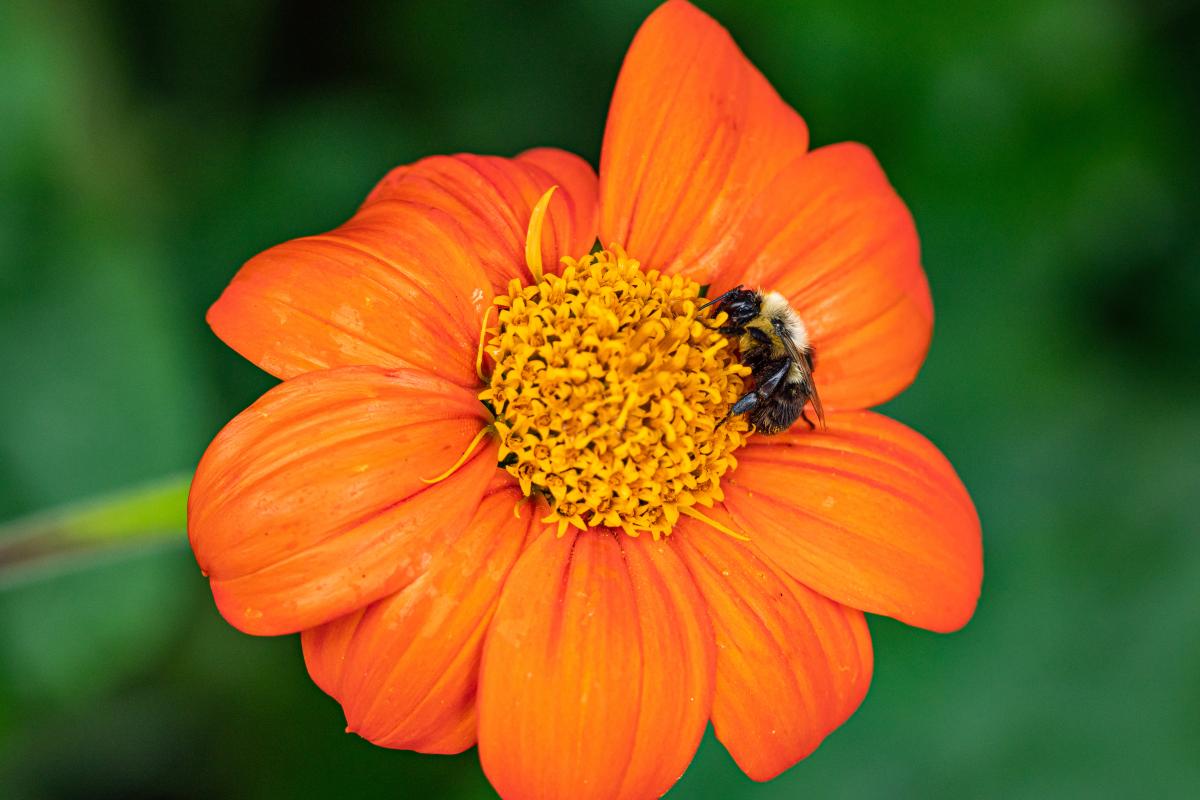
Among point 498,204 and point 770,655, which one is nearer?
point 770,655

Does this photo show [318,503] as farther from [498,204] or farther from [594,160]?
[594,160]

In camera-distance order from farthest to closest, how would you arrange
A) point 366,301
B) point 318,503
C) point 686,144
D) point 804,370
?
point 686,144
point 804,370
point 366,301
point 318,503

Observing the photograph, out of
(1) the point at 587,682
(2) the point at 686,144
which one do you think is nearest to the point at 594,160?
(2) the point at 686,144

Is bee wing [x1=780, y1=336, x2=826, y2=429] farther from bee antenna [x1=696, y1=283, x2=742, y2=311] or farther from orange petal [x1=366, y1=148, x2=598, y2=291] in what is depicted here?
A: orange petal [x1=366, y1=148, x2=598, y2=291]

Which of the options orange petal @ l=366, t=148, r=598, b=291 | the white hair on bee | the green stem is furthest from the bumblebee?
the green stem

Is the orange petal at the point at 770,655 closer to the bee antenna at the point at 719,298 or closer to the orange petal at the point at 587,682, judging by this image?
the orange petal at the point at 587,682

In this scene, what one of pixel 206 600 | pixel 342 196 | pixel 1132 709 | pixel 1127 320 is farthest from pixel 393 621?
pixel 1127 320
